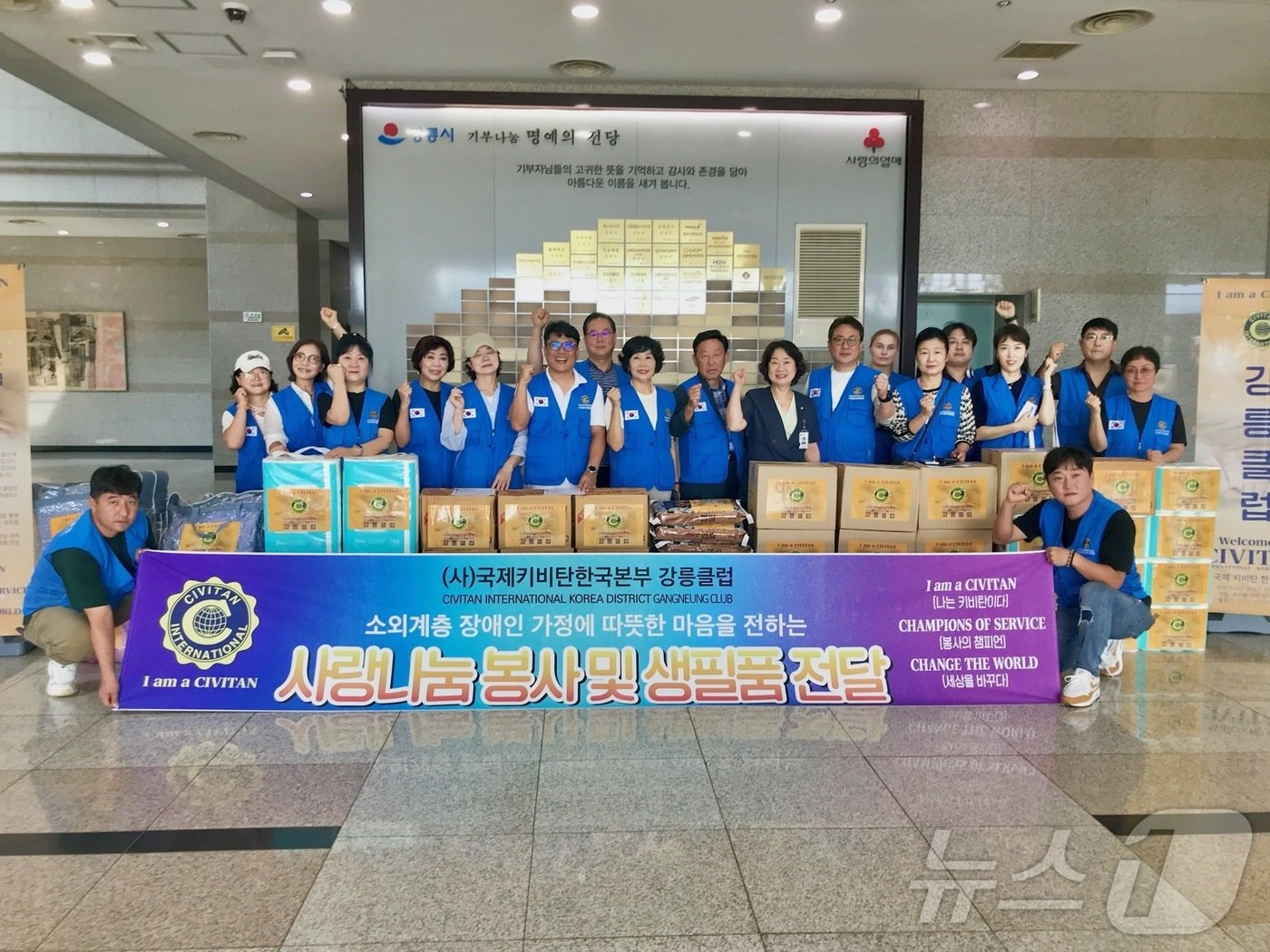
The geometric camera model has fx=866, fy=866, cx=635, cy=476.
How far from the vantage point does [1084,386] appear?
4641 millimetres

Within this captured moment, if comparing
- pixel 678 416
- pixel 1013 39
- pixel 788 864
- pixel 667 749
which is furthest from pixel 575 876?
pixel 1013 39

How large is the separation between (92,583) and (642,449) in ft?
7.73

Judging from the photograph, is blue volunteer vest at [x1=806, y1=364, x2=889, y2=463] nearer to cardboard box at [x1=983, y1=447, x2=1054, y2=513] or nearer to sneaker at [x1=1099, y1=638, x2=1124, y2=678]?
cardboard box at [x1=983, y1=447, x2=1054, y2=513]

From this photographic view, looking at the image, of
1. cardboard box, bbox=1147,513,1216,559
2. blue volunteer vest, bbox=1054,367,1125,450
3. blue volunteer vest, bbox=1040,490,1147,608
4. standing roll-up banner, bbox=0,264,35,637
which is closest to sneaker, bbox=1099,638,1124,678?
blue volunteer vest, bbox=1040,490,1147,608

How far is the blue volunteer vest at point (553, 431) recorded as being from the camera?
4125mm

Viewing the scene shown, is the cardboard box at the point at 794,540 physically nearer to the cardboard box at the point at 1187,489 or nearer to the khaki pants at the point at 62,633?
the cardboard box at the point at 1187,489

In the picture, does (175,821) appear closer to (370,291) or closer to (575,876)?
(575,876)

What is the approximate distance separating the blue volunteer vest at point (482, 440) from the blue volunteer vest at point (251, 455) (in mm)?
911

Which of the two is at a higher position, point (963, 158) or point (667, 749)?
point (963, 158)

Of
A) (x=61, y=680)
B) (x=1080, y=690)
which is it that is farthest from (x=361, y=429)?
(x=1080, y=690)

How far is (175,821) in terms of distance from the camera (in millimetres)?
2500

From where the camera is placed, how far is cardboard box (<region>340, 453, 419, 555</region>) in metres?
3.39

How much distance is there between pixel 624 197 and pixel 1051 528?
134 inches

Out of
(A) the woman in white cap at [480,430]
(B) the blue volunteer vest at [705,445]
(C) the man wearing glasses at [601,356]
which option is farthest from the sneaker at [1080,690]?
(A) the woman in white cap at [480,430]
